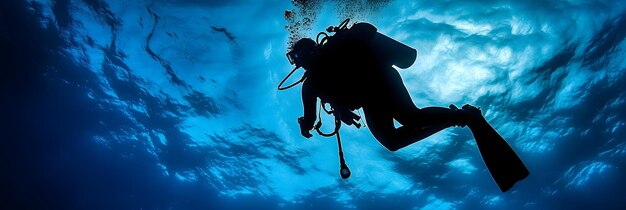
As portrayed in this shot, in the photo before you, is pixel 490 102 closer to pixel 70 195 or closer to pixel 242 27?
pixel 242 27

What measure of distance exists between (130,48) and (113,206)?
27.7 m

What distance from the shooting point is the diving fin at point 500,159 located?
3.23 meters

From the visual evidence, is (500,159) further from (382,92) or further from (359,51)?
(359,51)

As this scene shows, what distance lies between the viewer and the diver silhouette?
338 cm

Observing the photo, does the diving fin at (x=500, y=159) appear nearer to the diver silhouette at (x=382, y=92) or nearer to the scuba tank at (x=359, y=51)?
the diver silhouette at (x=382, y=92)

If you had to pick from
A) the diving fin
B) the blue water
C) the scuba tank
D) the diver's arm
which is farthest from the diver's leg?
the blue water

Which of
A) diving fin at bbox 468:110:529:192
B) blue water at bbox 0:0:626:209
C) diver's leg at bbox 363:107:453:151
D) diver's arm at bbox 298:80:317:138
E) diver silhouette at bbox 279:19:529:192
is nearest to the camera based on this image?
diving fin at bbox 468:110:529:192

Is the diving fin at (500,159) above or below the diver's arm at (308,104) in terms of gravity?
below

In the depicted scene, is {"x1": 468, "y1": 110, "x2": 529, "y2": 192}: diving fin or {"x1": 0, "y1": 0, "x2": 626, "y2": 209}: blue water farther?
{"x1": 0, "y1": 0, "x2": 626, "y2": 209}: blue water

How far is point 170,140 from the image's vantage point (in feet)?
66.0

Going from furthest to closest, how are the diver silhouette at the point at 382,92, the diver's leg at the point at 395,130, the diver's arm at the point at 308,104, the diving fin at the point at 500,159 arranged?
the diver's arm at the point at 308,104
the diver's leg at the point at 395,130
the diver silhouette at the point at 382,92
the diving fin at the point at 500,159

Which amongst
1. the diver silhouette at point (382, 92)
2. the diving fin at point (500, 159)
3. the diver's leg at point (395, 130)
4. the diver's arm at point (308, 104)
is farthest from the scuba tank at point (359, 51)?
the diving fin at point (500, 159)

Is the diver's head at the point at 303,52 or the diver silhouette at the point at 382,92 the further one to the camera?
the diver's head at the point at 303,52

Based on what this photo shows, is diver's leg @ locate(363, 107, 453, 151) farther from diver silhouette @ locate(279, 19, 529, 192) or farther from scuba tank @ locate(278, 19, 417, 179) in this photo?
scuba tank @ locate(278, 19, 417, 179)
